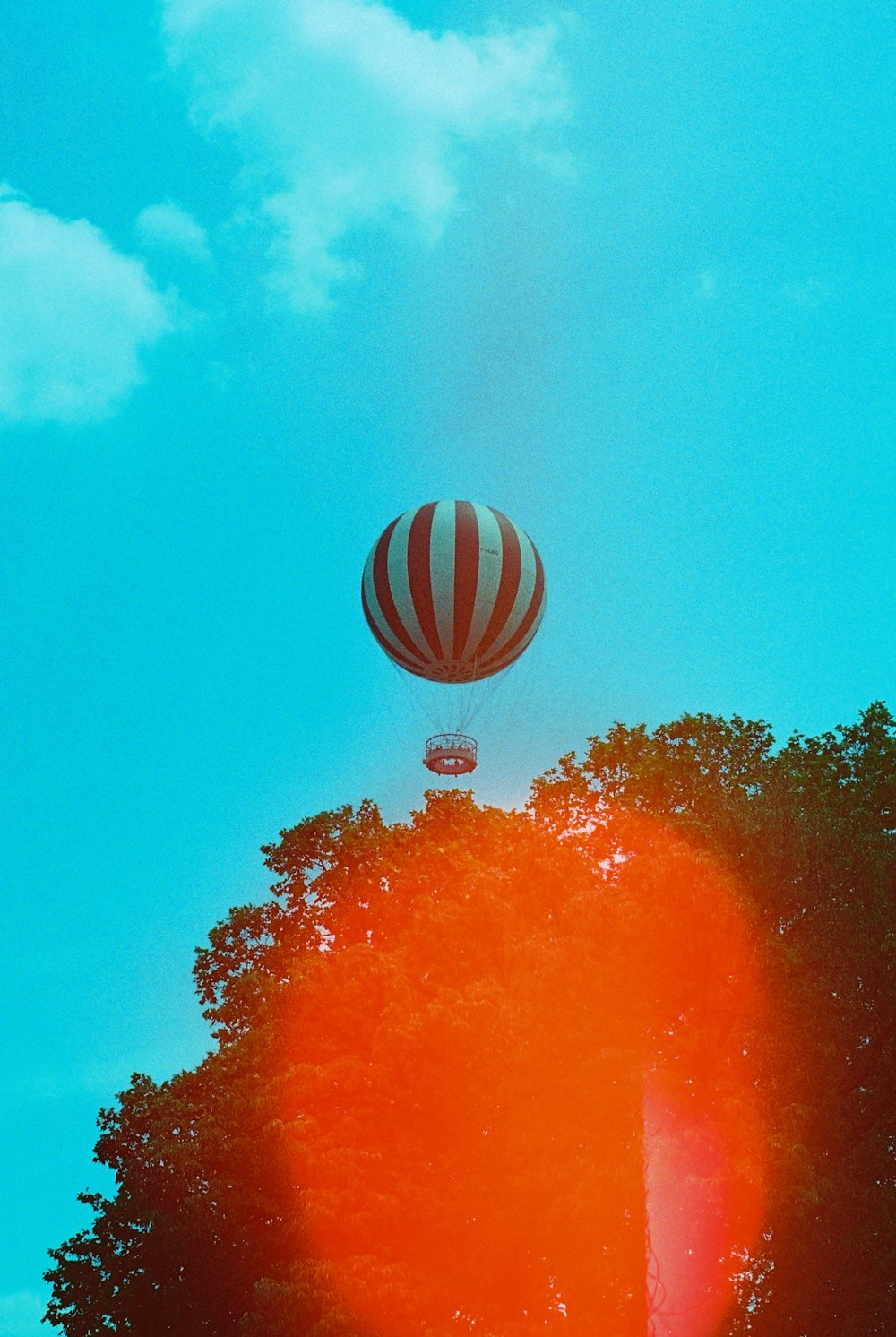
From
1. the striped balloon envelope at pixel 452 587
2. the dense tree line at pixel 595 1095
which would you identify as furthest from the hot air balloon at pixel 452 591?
the dense tree line at pixel 595 1095

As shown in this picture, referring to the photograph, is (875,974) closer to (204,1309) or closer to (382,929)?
(382,929)

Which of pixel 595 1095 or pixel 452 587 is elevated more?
pixel 452 587

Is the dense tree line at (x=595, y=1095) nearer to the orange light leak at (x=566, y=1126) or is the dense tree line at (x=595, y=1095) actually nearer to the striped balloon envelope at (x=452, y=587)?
the orange light leak at (x=566, y=1126)

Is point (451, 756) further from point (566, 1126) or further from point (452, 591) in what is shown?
point (566, 1126)

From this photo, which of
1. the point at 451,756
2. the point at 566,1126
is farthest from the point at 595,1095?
the point at 451,756

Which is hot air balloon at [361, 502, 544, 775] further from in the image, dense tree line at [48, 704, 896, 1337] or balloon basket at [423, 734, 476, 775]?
dense tree line at [48, 704, 896, 1337]

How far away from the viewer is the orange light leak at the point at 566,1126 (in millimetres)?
19938

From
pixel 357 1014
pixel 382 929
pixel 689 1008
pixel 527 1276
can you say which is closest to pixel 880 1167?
pixel 689 1008

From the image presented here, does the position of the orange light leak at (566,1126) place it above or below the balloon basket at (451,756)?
below

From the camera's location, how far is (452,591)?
44.2 m

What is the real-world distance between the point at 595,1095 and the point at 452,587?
1018 inches

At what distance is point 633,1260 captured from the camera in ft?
67.4

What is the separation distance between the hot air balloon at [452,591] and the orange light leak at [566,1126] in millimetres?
23136

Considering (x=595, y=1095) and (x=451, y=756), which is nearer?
(x=595, y=1095)
